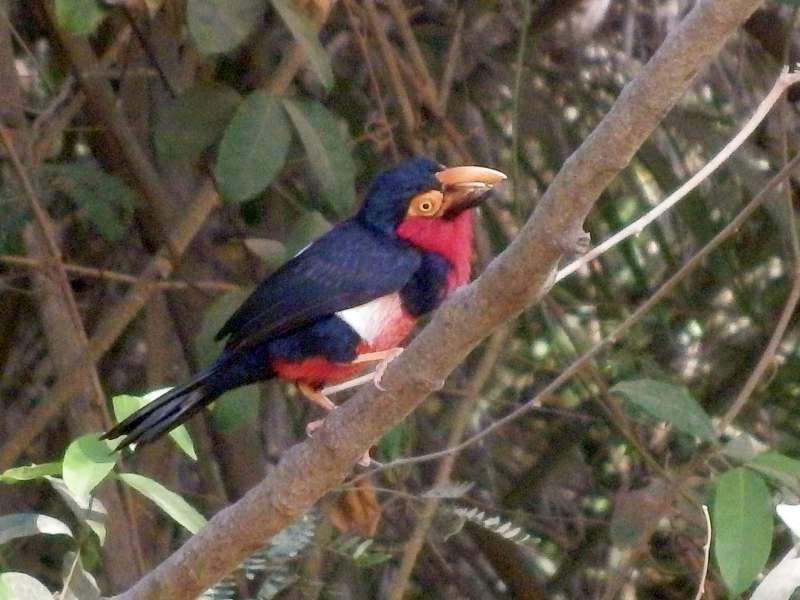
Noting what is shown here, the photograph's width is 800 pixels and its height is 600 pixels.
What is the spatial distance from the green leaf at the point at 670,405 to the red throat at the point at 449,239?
390mm

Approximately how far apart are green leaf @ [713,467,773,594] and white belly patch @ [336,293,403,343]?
79 centimetres

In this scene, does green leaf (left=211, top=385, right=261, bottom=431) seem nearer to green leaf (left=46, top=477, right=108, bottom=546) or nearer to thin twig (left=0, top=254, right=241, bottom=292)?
thin twig (left=0, top=254, right=241, bottom=292)

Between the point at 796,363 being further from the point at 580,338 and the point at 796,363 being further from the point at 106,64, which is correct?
the point at 106,64

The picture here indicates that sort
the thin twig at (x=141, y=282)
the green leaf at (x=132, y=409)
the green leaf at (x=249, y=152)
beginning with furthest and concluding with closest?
the thin twig at (x=141, y=282), the green leaf at (x=249, y=152), the green leaf at (x=132, y=409)

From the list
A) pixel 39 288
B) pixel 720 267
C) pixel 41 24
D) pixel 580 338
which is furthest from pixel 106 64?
→ pixel 720 267

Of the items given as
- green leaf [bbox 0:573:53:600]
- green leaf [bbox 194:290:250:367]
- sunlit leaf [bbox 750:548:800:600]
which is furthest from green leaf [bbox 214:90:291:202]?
sunlit leaf [bbox 750:548:800:600]

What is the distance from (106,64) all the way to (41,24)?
17 centimetres

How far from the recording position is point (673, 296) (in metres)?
4.21

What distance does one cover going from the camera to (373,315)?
3010mm

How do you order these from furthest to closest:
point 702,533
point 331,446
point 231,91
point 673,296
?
point 673,296 → point 702,533 → point 231,91 → point 331,446

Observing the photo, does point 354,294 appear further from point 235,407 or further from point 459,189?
point 235,407

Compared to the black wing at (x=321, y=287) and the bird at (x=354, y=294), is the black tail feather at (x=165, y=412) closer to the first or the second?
the bird at (x=354, y=294)

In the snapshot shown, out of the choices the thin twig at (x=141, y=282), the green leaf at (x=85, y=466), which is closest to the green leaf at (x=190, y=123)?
the thin twig at (x=141, y=282)

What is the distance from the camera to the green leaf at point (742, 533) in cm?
238
